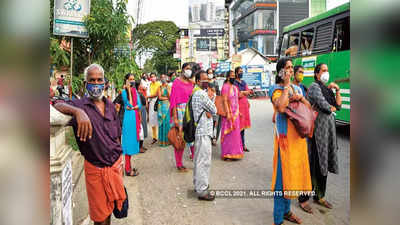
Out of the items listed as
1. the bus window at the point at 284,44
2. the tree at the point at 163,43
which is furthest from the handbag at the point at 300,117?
the tree at the point at 163,43

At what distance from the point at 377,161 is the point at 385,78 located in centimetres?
27

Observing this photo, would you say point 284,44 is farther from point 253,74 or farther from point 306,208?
point 253,74

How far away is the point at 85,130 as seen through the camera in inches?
85.3

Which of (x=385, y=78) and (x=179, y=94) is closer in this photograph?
(x=385, y=78)

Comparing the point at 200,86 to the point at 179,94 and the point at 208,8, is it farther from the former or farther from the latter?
the point at 208,8

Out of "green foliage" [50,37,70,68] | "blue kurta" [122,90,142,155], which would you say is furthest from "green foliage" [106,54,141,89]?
"green foliage" [50,37,70,68]

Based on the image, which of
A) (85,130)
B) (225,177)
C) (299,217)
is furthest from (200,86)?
(85,130)

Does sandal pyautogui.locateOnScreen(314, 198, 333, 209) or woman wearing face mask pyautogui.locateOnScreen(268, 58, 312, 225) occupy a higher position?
woman wearing face mask pyautogui.locateOnScreen(268, 58, 312, 225)

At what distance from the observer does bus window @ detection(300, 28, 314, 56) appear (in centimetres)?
980

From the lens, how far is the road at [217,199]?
3656 mm

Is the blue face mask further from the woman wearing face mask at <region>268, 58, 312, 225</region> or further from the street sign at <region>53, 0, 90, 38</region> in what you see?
the street sign at <region>53, 0, 90, 38</region>

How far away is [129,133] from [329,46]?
618 cm

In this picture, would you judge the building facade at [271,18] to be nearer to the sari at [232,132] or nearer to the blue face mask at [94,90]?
the sari at [232,132]

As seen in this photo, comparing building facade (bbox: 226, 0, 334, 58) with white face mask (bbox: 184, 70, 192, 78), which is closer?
white face mask (bbox: 184, 70, 192, 78)
